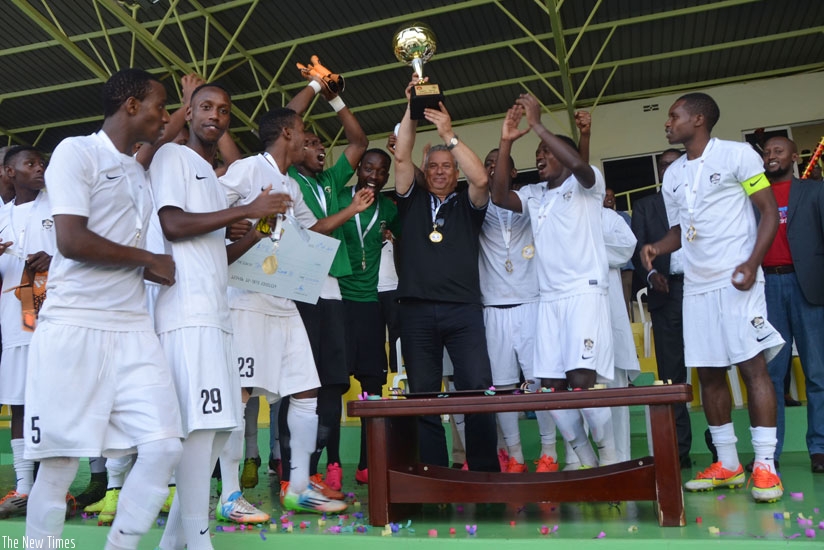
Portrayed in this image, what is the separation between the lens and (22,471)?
13.2ft

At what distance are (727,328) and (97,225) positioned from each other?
9.37ft

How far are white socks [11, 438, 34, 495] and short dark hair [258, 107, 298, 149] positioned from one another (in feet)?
6.70

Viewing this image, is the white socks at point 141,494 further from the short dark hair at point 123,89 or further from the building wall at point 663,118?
the building wall at point 663,118

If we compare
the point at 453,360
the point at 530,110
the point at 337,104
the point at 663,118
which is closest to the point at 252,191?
the point at 337,104

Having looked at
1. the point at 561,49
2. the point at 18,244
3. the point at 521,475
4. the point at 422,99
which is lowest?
the point at 521,475

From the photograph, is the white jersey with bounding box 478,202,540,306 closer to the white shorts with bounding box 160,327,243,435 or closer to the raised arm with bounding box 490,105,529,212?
the raised arm with bounding box 490,105,529,212

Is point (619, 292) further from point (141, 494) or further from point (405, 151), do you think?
point (141, 494)

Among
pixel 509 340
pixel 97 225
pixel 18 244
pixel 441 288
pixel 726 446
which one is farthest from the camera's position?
pixel 509 340

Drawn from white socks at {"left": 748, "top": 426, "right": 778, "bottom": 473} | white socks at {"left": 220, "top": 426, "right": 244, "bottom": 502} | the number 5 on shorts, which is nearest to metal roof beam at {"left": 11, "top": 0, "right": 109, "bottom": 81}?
white socks at {"left": 220, "top": 426, "right": 244, "bottom": 502}

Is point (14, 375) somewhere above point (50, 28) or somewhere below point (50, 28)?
below

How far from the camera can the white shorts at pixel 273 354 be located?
3.55 meters

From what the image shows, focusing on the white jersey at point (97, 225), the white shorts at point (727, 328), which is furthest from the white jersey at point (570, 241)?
the white jersey at point (97, 225)

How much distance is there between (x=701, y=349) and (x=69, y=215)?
296 centimetres

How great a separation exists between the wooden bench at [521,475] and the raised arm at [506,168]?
4.65 feet
